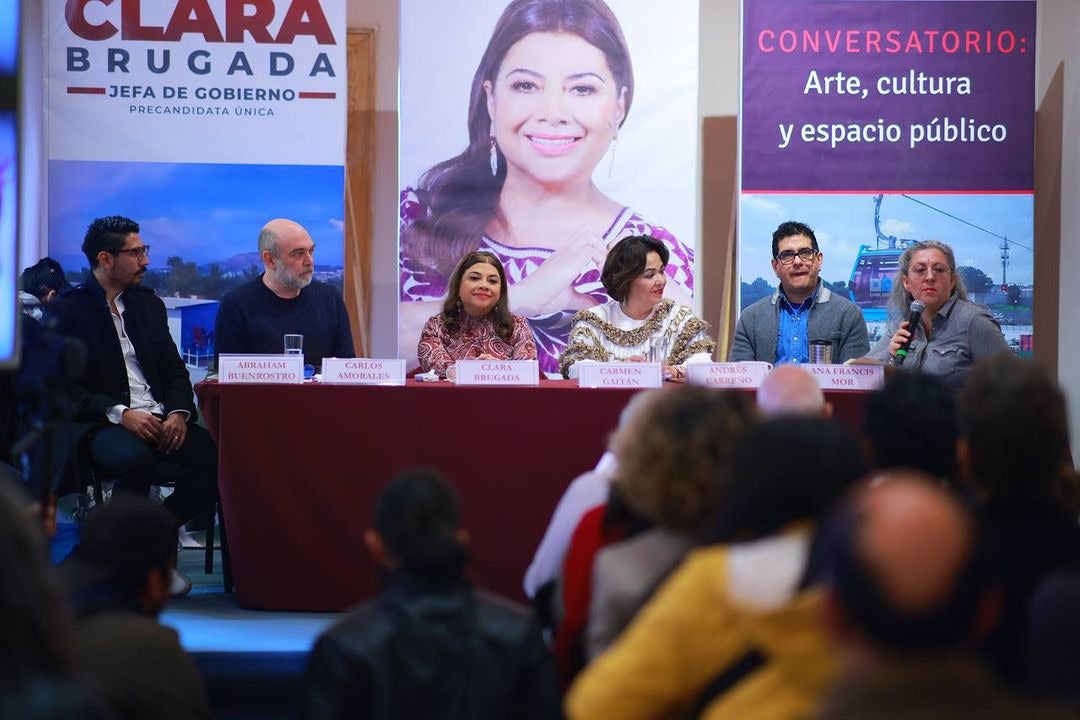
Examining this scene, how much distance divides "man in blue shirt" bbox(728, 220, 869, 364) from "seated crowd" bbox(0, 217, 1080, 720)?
82.7 inches

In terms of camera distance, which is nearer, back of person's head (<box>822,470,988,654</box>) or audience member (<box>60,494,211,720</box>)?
back of person's head (<box>822,470,988,654</box>)

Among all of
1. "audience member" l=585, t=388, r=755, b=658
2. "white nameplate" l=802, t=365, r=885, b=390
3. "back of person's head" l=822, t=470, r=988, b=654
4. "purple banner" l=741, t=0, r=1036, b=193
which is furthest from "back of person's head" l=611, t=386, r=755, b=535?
"purple banner" l=741, t=0, r=1036, b=193

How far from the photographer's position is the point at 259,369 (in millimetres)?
3676

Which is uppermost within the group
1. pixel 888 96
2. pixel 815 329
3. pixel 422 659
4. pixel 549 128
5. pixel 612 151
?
pixel 888 96

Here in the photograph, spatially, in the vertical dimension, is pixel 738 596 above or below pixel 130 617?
above

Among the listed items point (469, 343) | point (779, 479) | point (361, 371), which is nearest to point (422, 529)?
point (779, 479)

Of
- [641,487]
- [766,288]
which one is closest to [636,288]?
[766,288]

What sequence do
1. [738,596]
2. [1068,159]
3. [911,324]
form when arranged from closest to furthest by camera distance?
1. [738,596]
2. [911,324]
3. [1068,159]

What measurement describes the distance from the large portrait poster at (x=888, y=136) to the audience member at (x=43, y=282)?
285 centimetres

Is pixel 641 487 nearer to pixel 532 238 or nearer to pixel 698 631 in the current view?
pixel 698 631

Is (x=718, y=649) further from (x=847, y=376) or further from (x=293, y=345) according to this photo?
(x=293, y=345)

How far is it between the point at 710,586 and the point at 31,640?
2.46 ft

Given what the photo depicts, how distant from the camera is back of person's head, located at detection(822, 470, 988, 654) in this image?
1.01 metres

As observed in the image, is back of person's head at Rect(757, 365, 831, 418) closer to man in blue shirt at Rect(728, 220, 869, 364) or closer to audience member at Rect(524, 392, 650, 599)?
audience member at Rect(524, 392, 650, 599)
